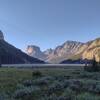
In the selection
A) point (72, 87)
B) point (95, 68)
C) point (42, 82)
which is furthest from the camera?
point (95, 68)

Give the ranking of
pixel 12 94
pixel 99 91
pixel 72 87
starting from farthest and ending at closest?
pixel 72 87, pixel 99 91, pixel 12 94

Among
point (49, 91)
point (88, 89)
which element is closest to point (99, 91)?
point (88, 89)

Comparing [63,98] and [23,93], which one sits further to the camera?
[23,93]

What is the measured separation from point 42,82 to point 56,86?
511 cm

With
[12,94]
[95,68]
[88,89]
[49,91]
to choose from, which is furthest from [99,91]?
[95,68]

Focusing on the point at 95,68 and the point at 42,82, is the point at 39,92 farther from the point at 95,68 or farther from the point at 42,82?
the point at 95,68

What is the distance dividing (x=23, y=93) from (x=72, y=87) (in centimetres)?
651

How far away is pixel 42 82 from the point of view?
36.8 metres

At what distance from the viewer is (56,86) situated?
105 feet

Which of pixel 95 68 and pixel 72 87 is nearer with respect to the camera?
pixel 72 87

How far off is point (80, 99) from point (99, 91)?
6.78 meters

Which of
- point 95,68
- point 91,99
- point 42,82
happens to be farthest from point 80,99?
point 95,68

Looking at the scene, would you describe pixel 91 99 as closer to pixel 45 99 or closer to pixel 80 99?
Answer: pixel 80 99

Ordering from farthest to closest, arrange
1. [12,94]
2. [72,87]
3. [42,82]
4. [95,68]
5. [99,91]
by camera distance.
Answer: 1. [95,68]
2. [42,82]
3. [72,87]
4. [99,91]
5. [12,94]
